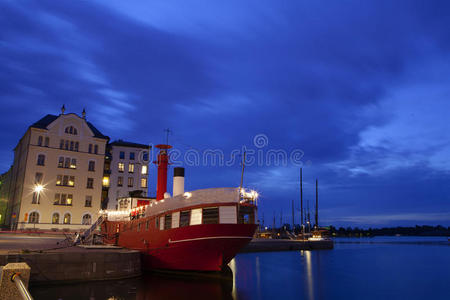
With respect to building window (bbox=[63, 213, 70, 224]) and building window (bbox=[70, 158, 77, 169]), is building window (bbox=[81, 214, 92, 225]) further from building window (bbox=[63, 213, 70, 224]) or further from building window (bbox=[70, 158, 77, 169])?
building window (bbox=[70, 158, 77, 169])

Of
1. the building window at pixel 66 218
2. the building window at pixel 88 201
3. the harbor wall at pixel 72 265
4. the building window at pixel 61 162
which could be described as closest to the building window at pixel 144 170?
the building window at pixel 88 201

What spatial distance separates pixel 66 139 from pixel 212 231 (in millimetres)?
44672

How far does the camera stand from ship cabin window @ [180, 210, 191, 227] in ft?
83.5

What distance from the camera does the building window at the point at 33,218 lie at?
5409 cm

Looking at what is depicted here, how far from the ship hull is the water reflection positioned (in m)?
1.07

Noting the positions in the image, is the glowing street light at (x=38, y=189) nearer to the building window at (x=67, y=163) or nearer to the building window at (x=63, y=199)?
the building window at (x=63, y=199)

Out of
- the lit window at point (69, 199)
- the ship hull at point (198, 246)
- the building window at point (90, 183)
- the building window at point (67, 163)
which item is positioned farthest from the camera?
the building window at point (90, 183)

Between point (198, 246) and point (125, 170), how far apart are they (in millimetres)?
47487

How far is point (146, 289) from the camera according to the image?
2250cm

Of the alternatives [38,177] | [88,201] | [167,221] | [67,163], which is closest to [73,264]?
[167,221]

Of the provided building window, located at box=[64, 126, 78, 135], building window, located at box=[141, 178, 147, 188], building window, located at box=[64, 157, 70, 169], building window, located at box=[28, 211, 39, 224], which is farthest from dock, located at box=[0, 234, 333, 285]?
building window, located at box=[141, 178, 147, 188]

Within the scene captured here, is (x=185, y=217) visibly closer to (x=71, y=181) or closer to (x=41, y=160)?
(x=71, y=181)

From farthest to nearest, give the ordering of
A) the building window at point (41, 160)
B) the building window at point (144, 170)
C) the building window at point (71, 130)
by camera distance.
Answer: the building window at point (144, 170)
the building window at point (71, 130)
the building window at point (41, 160)

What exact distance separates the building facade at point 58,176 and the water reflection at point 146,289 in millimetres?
36209
